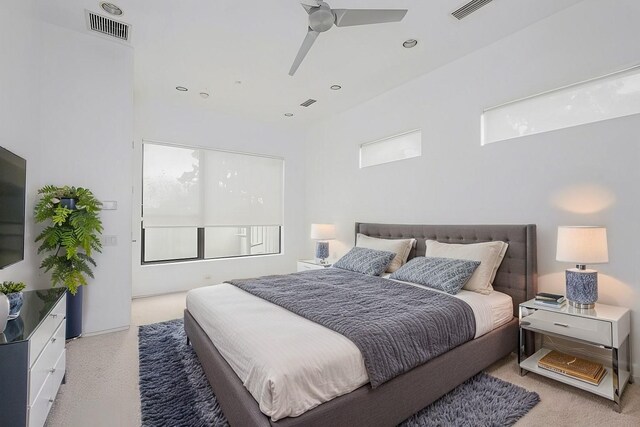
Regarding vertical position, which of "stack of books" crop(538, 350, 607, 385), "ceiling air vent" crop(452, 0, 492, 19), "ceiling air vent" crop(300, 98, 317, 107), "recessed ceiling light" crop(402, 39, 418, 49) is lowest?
"stack of books" crop(538, 350, 607, 385)

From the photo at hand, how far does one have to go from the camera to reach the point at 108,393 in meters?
2.13

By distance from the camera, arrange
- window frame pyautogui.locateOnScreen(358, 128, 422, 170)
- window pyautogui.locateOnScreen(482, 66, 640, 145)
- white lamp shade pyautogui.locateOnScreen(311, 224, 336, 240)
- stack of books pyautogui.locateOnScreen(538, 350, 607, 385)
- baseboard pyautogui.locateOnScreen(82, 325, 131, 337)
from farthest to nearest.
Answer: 1. white lamp shade pyautogui.locateOnScreen(311, 224, 336, 240)
2. window frame pyautogui.locateOnScreen(358, 128, 422, 170)
3. baseboard pyautogui.locateOnScreen(82, 325, 131, 337)
4. window pyautogui.locateOnScreen(482, 66, 640, 145)
5. stack of books pyautogui.locateOnScreen(538, 350, 607, 385)

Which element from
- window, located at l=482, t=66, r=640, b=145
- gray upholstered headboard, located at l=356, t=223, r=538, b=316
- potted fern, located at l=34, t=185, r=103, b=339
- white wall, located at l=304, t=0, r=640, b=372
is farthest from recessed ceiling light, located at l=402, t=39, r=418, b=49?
potted fern, located at l=34, t=185, r=103, b=339

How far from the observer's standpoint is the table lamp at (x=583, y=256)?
2146 millimetres

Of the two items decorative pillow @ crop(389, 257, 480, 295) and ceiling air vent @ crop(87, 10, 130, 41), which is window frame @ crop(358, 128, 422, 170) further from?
ceiling air vent @ crop(87, 10, 130, 41)

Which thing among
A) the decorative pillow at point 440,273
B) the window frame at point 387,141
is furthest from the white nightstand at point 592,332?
the window frame at point 387,141

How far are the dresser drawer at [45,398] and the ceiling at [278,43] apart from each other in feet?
9.17

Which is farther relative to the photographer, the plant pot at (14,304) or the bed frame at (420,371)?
the plant pot at (14,304)

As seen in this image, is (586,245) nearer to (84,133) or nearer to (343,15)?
(343,15)

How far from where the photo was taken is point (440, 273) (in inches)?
108

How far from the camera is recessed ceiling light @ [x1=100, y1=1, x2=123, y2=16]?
102 inches

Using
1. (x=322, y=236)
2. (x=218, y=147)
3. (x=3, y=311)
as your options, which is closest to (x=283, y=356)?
(x=3, y=311)

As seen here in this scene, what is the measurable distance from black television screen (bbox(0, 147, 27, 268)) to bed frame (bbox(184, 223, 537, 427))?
4.22ft

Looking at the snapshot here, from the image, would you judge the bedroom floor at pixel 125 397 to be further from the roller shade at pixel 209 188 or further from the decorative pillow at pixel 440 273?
the roller shade at pixel 209 188
